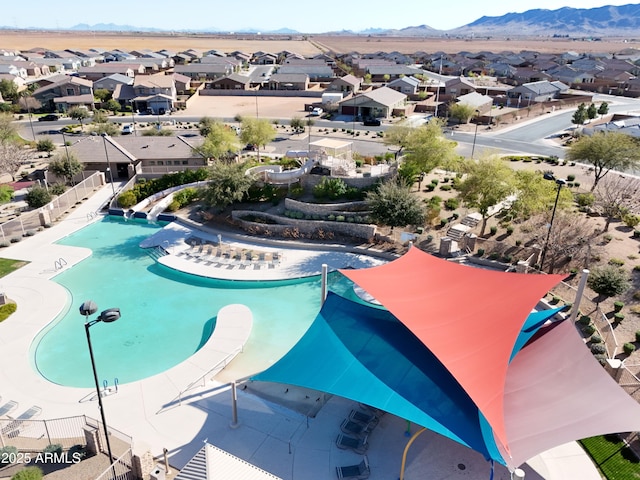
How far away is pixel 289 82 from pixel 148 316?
8601 cm

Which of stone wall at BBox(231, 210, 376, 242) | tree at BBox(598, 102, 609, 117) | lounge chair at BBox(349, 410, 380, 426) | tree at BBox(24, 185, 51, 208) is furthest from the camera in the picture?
tree at BBox(598, 102, 609, 117)

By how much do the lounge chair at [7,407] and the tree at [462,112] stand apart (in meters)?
68.1

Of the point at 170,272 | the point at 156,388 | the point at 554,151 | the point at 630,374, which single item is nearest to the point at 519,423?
the point at 630,374

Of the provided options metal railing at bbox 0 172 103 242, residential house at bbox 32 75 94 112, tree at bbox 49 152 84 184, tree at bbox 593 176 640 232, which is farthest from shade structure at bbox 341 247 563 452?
residential house at bbox 32 75 94 112

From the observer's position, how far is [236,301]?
1130 inches

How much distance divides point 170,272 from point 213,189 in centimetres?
839

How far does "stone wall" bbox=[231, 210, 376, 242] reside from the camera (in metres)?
35.4

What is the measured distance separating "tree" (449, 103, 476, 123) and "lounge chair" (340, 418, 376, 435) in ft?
207

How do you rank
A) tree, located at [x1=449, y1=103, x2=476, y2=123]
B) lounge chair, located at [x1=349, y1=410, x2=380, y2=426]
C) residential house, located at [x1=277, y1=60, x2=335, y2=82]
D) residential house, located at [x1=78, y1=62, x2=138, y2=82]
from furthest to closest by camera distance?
residential house, located at [x1=277, y1=60, x2=335, y2=82]
residential house, located at [x1=78, y1=62, x2=138, y2=82]
tree, located at [x1=449, y1=103, x2=476, y2=123]
lounge chair, located at [x1=349, y1=410, x2=380, y2=426]

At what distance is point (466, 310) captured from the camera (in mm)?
18094

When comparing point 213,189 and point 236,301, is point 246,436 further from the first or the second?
point 213,189

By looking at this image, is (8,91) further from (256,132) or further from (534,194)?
(534,194)

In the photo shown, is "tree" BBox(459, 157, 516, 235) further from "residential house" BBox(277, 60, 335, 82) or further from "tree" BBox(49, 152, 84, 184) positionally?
"residential house" BBox(277, 60, 335, 82)

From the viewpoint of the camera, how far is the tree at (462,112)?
71438 millimetres
